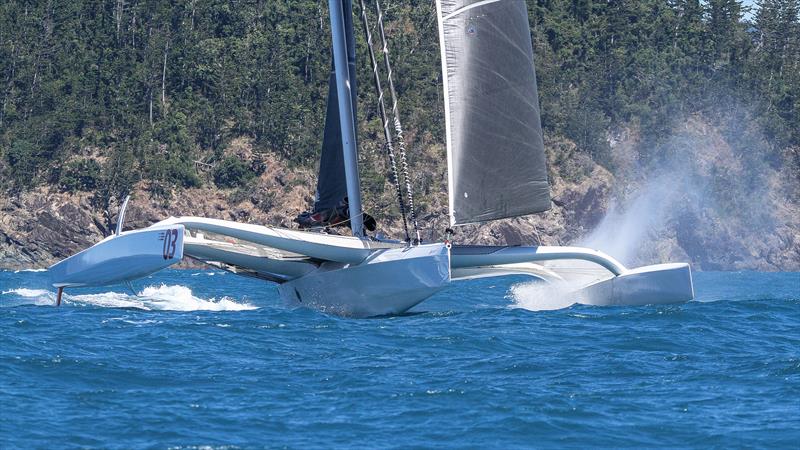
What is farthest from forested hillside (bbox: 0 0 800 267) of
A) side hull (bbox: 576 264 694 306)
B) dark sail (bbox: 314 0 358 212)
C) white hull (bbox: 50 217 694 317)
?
side hull (bbox: 576 264 694 306)

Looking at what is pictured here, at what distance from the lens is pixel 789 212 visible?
3216 inches

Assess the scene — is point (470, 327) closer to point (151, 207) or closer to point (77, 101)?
point (151, 207)

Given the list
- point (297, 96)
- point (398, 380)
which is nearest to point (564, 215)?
point (297, 96)

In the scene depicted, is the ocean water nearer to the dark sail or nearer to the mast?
the mast

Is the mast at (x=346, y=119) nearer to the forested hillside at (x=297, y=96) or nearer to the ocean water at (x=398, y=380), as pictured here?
the ocean water at (x=398, y=380)

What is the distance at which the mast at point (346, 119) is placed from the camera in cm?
2148

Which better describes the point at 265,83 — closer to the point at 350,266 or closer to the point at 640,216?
the point at 640,216

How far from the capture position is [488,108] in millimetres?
19312

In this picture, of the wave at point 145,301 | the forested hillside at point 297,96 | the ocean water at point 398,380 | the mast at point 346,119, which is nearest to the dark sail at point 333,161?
the mast at point 346,119

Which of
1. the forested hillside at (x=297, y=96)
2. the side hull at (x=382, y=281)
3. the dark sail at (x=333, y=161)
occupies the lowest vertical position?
the side hull at (x=382, y=281)

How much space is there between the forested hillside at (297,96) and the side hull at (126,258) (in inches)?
1874

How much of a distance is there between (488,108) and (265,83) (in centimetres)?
5660

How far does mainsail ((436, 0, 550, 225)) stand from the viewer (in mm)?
19203

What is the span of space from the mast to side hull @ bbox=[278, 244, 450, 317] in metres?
1.15
